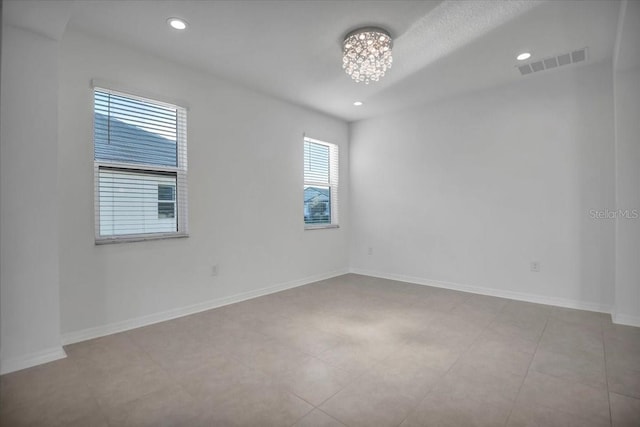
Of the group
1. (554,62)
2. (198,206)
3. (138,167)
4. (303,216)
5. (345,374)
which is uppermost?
(554,62)

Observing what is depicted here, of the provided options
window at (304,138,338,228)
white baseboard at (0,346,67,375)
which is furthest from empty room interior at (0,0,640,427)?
window at (304,138,338,228)

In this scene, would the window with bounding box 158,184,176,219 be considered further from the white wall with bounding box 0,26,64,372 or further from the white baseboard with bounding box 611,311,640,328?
the white baseboard with bounding box 611,311,640,328

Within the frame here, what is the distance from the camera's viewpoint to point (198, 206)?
347 centimetres

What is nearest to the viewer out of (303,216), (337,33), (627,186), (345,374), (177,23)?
(345,374)

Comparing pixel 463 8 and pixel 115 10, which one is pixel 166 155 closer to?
pixel 115 10

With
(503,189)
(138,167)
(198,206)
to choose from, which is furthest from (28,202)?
(503,189)

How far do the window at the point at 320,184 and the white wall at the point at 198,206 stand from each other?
18 centimetres

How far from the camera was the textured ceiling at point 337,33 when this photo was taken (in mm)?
2422

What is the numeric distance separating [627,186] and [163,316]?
460 cm

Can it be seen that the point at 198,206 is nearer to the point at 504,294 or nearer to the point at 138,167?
the point at 138,167

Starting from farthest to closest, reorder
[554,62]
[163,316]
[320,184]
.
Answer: [320,184] < [554,62] < [163,316]

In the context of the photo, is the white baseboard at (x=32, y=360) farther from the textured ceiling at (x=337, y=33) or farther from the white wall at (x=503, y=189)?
the white wall at (x=503, y=189)

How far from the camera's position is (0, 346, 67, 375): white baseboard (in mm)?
2199

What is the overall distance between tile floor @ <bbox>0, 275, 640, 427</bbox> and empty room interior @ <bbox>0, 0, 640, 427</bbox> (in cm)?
2
